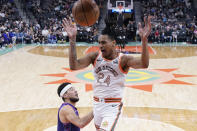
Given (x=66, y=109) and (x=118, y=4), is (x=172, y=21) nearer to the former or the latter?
(x=118, y=4)

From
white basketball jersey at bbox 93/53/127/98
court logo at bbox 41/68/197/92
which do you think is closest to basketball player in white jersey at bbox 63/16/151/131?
white basketball jersey at bbox 93/53/127/98

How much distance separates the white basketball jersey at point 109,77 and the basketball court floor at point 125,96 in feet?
1.63

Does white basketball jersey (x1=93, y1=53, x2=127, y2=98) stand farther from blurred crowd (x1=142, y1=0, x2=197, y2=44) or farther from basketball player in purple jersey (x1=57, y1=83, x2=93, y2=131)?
blurred crowd (x1=142, y1=0, x2=197, y2=44)

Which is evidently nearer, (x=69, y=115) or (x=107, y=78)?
(x=69, y=115)

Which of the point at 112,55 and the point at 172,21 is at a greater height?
the point at 172,21

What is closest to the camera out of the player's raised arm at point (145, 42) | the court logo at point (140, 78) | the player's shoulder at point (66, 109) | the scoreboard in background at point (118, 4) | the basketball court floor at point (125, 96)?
the player's raised arm at point (145, 42)

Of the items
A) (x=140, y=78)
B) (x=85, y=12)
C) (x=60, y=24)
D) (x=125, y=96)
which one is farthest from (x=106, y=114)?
(x=60, y=24)

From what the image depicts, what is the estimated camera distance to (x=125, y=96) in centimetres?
797

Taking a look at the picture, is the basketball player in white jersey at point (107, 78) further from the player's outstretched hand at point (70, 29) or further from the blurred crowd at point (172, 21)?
the blurred crowd at point (172, 21)

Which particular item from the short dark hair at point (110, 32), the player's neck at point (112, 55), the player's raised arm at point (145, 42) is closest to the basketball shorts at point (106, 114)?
the player's neck at point (112, 55)

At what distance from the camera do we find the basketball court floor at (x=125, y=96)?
5996 millimetres

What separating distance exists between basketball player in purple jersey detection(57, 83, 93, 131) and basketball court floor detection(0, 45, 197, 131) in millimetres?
637

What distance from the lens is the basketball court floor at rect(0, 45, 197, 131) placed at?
6.00 meters

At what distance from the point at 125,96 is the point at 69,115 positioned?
455cm
